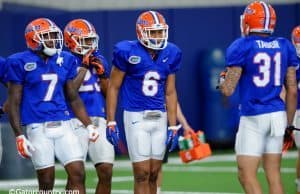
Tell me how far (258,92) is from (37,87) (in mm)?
1871

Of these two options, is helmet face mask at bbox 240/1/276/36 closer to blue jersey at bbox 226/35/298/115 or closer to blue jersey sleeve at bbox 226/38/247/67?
blue jersey at bbox 226/35/298/115

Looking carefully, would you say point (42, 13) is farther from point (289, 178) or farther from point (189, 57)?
point (289, 178)

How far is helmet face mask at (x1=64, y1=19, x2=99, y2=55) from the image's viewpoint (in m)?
8.74

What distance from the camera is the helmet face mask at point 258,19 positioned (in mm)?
7480

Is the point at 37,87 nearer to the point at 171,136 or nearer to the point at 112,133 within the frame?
the point at 112,133

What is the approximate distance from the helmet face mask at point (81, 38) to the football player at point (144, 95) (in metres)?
0.78

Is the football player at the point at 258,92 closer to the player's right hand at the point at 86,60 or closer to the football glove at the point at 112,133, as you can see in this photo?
the football glove at the point at 112,133

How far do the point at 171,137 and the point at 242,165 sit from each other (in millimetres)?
1021

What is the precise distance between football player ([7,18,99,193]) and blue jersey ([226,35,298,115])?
4.64 ft

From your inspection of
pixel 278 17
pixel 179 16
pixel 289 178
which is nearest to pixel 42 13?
pixel 179 16

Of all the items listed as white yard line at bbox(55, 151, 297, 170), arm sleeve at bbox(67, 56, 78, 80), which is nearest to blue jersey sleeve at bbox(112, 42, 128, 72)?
arm sleeve at bbox(67, 56, 78, 80)

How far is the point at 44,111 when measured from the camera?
7.72 metres

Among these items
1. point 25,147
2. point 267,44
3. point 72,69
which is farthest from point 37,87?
point 267,44

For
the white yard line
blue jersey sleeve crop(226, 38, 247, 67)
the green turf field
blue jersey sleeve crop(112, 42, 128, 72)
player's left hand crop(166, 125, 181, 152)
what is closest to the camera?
blue jersey sleeve crop(226, 38, 247, 67)
